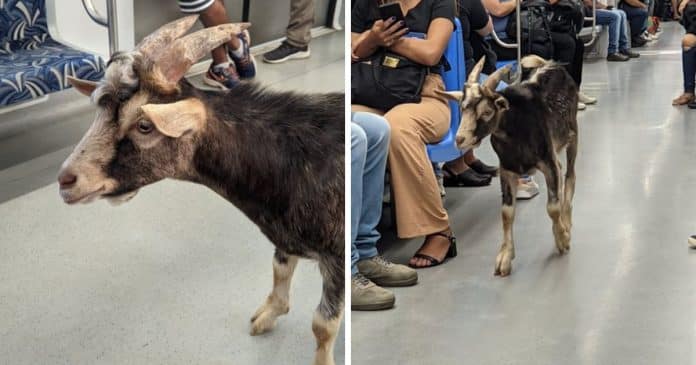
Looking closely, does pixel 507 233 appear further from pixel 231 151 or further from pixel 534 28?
pixel 231 151

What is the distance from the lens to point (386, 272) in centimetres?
285

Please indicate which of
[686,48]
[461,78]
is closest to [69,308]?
[461,78]

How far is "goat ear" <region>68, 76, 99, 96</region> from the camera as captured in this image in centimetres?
197

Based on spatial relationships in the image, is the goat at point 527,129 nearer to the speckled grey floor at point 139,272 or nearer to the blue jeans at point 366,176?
the blue jeans at point 366,176

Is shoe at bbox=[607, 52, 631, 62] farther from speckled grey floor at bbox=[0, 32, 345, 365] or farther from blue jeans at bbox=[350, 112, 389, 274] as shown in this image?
speckled grey floor at bbox=[0, 32, 345, 365]

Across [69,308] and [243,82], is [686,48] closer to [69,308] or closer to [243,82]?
[243,82]

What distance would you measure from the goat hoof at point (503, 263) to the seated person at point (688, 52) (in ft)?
2.43

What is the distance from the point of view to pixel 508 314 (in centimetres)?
296

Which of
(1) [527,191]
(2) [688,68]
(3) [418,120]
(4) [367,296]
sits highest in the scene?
(2) [688,68]

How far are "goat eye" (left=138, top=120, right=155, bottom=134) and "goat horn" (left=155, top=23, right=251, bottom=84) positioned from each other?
0.10 m

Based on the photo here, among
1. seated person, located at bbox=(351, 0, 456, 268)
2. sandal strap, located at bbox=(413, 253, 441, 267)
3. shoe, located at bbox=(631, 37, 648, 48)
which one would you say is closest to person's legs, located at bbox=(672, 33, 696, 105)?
shoe, located at bbox=(631, 37, 648, 48)

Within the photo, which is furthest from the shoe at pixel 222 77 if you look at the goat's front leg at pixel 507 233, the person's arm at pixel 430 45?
the goat's front leg at pixel 507 233

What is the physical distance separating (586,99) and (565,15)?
1.05 feet

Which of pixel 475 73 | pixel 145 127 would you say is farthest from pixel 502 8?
pixel 145 127
